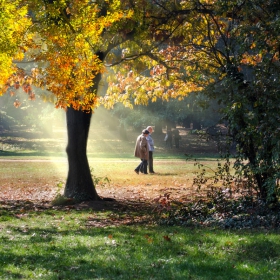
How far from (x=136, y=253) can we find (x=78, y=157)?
758cm

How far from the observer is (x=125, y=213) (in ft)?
42.6

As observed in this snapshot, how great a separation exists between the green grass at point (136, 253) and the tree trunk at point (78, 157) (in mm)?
4145

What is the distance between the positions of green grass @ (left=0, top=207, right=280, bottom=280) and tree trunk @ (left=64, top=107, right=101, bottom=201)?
4145 millimetres

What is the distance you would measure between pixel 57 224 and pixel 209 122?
1539 inches

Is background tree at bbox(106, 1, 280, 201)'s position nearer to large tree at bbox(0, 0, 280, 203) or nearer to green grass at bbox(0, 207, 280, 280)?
large tree at bbox(0, 0, 280, 203)

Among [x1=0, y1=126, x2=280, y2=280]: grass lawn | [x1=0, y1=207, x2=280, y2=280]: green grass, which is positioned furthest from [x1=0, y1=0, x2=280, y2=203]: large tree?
[x1=0, y1=207, x2=280, y2=280]: green grass

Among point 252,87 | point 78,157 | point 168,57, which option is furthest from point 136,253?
point 168,57

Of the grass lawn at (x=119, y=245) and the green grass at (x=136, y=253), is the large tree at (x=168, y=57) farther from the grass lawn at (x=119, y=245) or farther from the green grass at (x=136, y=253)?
the green grass at (x=136, y=253)

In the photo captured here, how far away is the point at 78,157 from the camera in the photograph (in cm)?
1491

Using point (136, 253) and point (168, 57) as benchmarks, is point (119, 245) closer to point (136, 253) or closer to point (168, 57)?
point (136, 253)

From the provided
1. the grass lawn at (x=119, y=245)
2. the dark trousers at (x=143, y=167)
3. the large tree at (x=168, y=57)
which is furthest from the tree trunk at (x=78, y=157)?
the dark trousers at (x=143, y=167)

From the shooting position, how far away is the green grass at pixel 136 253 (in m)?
6.42

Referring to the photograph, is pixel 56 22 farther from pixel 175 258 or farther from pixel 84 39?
pixel 175 258

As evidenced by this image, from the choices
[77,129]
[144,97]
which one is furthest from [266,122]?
[144,97]
